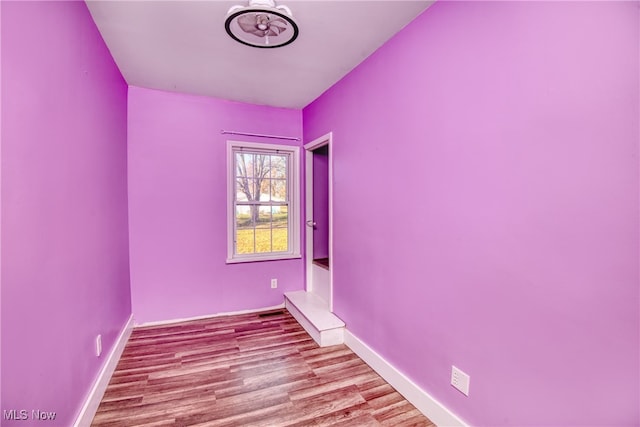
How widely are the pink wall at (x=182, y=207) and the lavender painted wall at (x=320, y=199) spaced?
0.77 metres

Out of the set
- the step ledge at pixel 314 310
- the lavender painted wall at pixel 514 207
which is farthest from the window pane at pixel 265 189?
the lavender painted wall at pixel 514 207

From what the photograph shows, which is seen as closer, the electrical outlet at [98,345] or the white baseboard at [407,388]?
the white baseboard at [407,388]

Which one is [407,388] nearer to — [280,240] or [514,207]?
[514,207]

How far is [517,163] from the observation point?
4.36 feet

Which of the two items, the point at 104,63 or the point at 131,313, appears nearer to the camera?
the point at 104,63

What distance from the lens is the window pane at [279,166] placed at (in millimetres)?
3701

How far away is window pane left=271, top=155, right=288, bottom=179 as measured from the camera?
3.70 meters

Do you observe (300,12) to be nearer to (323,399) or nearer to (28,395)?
(28,395)

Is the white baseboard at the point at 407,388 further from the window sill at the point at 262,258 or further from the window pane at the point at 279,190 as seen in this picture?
the window pane at the point at 279,190

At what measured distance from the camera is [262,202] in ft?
11.8

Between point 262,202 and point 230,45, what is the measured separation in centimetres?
183

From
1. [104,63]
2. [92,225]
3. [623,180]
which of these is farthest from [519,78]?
[104,63]

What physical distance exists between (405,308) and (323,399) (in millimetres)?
853

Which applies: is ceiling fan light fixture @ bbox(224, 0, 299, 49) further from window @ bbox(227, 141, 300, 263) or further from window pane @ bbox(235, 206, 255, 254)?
window pane @ bbox(235, 206, 255, 254)
